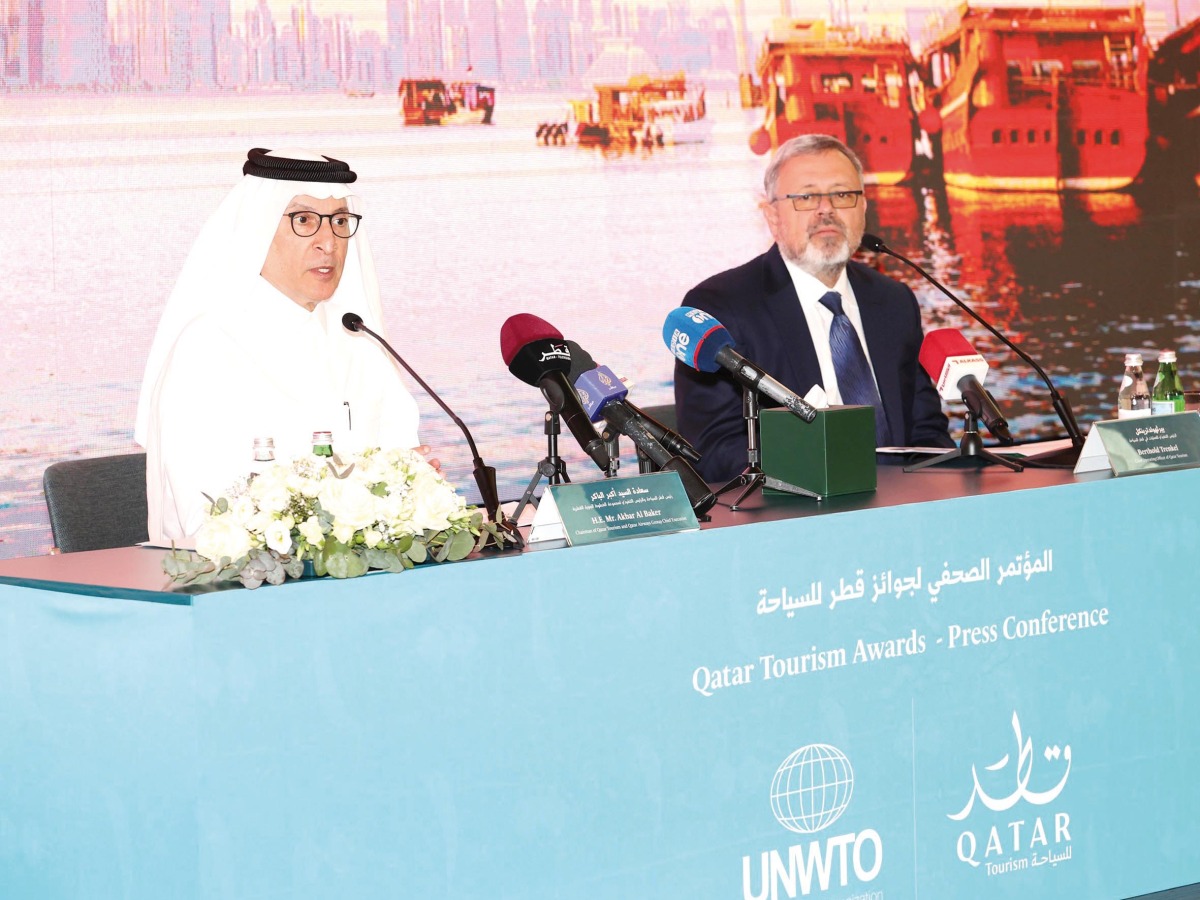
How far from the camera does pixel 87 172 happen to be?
178 inches

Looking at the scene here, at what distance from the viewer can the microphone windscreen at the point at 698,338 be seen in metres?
2.65

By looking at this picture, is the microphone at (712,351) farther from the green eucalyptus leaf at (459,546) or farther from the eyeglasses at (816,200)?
the eyeglasses at (816,200)

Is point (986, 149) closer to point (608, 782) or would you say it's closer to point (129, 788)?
point (608, 782)

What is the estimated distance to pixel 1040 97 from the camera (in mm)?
6152

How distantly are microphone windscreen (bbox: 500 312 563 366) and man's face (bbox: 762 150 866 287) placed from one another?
5.21 feet

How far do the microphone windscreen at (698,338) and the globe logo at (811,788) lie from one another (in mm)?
695

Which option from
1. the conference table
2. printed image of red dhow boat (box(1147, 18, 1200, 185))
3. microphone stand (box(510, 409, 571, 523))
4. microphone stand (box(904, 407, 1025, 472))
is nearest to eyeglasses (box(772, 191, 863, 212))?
microphone stand (box(904, 407, 1025, 472))

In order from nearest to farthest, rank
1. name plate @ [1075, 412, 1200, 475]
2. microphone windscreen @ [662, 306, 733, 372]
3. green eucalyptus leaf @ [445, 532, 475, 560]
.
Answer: green eucalyptus leaf @ [445, 532, 475, 560] → microphone windscreen @ [662, 306, 733, 372] → name plate @ [1075, 412, 1200, 475]

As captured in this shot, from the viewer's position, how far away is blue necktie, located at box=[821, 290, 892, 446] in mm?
3898

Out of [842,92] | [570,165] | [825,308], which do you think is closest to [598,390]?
[825,308]

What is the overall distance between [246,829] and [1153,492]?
173 cm

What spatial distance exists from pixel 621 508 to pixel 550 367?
0.32 m

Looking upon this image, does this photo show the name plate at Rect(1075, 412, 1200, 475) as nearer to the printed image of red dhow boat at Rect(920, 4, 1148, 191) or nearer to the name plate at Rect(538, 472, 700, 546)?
the name plate at Rect(538, 472, 700, 546)

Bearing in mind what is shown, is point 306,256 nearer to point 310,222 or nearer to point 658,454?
point 310,222
